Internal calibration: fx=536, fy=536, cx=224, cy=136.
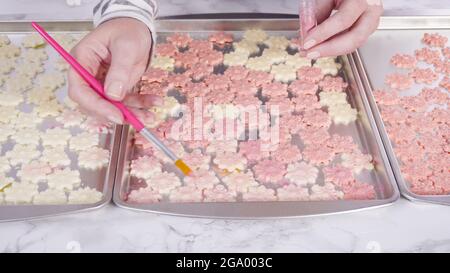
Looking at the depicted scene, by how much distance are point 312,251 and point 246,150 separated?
264 millimetres

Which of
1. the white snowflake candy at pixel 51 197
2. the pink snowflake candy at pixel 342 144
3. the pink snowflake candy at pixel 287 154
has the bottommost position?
the white snowflake candy at pixel 51 197

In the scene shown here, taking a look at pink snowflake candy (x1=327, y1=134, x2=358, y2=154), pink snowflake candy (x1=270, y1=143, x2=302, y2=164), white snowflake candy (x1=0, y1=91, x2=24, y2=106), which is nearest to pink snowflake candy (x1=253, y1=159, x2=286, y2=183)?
pink snowflake candy (x1=270, y1=143, x2=302, y2=164)

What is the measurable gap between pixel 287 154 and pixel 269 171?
0.20 feet

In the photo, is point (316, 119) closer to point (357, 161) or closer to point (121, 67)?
point (357, 161)

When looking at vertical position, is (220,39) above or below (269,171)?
above

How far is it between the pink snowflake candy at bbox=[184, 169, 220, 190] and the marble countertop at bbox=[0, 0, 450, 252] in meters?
0.09

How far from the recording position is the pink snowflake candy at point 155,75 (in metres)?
1.23

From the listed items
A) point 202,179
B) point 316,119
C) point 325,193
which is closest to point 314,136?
point 316,119

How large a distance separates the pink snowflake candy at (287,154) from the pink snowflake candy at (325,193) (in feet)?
0.27

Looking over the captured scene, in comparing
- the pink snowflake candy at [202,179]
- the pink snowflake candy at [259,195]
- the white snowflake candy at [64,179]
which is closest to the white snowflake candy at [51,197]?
the white snowflake candy at [64,179]

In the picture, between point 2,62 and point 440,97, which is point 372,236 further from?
point 2,62

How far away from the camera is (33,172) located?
100 centimetres

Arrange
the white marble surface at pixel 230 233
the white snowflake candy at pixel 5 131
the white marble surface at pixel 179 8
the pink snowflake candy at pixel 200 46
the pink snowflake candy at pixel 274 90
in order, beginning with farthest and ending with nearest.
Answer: the white marble surface at pixel 179 8 → the pink snowflake candy at pixel 200 46 → the pink snowflake candy at pixel 274 90 → the white snowflake candy at pixel 5 131 → the white marble surface at pixel 230 233

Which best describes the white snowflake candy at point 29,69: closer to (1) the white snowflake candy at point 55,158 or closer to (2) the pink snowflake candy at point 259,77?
(1) the white snowflake candy at point 55,158
